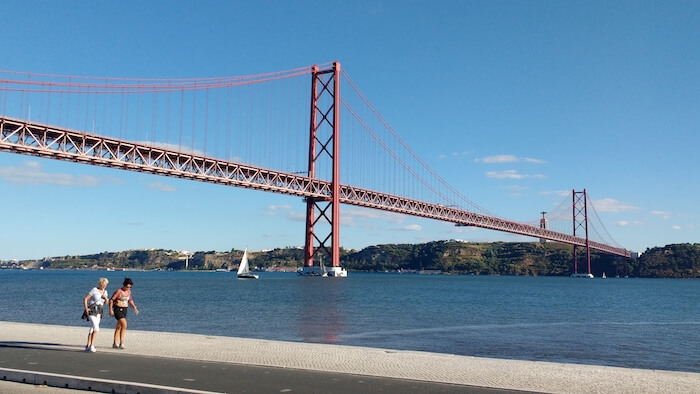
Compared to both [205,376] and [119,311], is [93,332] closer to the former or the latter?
[119,311]

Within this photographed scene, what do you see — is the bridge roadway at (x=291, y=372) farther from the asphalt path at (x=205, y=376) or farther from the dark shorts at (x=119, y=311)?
the dark shorts at (x=119, y=311)

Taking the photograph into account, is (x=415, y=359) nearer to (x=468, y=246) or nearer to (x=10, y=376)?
(x=10, y=376)

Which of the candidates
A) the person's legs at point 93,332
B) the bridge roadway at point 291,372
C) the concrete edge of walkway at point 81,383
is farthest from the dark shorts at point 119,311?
the concrete edge of walkway at point 81,383

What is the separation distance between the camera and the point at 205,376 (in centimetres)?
848

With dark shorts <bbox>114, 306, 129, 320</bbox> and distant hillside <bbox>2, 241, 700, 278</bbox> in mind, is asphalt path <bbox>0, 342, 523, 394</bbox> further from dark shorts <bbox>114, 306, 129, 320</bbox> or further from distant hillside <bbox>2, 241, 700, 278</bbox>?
distant hillside <bbox>2, 241, 700, 278</bbox>

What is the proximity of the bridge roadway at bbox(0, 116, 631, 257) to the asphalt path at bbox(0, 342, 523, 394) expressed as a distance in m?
36.9

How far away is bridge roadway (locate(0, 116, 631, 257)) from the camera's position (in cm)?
4397

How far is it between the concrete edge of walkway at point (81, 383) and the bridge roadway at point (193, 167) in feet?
125

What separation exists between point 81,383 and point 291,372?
274 cm

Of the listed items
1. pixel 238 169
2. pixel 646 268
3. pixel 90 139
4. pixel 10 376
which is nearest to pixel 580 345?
pixel 10 376

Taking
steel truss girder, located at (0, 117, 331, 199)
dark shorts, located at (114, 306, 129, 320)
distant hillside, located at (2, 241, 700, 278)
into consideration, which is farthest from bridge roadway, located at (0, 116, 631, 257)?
distant hillside, located at (2, 241, 700, 278)

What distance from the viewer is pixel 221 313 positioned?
27.1 m

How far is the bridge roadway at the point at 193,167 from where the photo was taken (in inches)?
1731

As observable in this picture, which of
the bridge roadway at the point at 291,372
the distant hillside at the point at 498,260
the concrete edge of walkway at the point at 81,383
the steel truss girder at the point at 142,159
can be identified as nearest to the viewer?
the concrete edge of walkway at the point at 81,383
